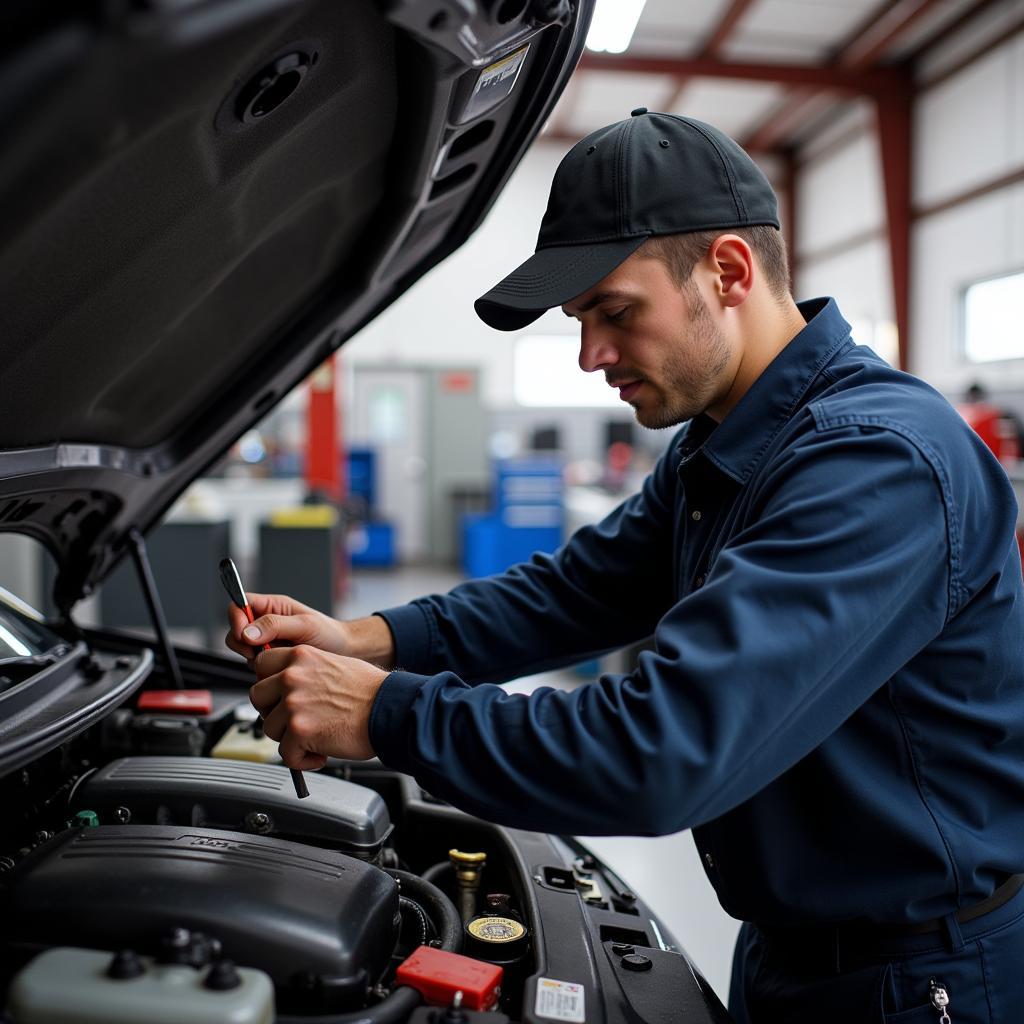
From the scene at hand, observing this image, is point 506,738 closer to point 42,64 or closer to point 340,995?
point 340,995

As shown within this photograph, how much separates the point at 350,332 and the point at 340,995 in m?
0.90

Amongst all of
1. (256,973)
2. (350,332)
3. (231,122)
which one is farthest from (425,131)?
(256,973)

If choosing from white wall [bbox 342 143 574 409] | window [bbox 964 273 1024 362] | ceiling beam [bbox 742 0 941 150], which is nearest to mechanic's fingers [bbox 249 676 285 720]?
window [bbox 964 273 1024 362]

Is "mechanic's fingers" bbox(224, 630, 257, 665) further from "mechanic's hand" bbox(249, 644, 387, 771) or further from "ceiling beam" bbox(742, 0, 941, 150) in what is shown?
"ceiling beam" bbox(742, 0, 941, 150)

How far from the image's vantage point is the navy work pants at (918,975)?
0.85 meters

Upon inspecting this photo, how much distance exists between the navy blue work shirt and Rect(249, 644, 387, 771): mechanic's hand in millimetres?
32

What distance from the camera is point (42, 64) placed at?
47cm

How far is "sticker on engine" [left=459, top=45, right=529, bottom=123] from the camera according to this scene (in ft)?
2.91

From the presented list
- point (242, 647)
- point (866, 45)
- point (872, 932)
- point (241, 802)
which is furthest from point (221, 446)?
point (866, 45)

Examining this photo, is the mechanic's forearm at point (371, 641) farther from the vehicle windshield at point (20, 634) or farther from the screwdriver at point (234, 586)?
the vehicle windshield at point (20, 634)

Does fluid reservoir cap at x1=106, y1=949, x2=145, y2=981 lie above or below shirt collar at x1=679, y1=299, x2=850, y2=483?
below

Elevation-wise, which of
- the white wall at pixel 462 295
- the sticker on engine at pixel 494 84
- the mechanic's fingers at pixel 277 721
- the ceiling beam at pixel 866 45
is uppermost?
the ceiling beam at pixel 866 45

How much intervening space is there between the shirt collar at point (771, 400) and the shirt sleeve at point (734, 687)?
156 millimetres

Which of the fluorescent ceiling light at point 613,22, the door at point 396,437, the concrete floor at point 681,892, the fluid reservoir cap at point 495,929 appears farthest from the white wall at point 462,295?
the fluid reservoir cap at point 495,929
